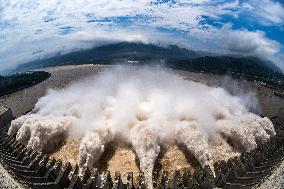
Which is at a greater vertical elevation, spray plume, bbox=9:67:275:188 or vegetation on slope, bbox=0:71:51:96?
spray plume, bbox=9:67:275:188

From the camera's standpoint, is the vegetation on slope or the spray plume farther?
the vegetation on slope

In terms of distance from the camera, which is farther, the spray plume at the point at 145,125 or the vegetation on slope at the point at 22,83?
the vegetation on slope at the point at 22,83

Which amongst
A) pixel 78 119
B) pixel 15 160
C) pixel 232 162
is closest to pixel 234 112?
pixel 232 162

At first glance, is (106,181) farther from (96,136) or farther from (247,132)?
(247,132)

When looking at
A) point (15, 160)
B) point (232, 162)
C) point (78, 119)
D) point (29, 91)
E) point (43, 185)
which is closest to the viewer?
point (43, 185)

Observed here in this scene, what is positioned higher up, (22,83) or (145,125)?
(145,125)

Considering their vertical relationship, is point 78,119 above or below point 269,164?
below

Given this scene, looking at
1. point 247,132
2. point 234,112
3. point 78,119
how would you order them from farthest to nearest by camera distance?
point 234,112, point 78,119, point 247,132

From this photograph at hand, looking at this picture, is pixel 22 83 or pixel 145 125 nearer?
pixel 145 125
